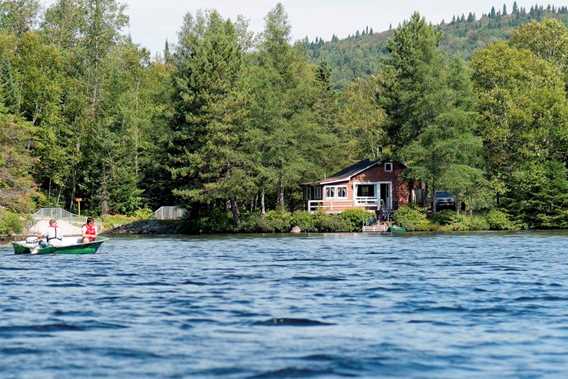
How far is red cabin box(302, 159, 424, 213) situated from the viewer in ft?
274

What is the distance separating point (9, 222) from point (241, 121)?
21.0 m

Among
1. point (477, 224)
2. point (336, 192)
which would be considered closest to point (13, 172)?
point (336, 192)

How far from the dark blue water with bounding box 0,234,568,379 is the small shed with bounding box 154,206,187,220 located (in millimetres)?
44603

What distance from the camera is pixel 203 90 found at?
75.1 meters

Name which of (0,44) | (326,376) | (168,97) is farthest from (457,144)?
(326,376)

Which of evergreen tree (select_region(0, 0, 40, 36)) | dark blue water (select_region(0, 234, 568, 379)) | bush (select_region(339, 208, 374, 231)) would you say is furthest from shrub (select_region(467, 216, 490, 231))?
evergreen tree (select_region(0, 0, 40, 36))

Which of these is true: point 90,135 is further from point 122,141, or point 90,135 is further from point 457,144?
point 457,144

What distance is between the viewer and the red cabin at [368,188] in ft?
274

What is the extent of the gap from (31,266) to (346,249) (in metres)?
16.8

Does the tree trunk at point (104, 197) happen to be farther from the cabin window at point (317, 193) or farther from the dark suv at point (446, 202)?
the dark suv at point (446, 202)

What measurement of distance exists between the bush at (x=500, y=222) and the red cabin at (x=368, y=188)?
31.5ft

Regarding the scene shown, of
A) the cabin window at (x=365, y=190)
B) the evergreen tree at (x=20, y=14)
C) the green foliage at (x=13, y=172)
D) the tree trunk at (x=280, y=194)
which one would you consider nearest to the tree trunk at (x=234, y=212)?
the tree trunk at (x=280, y=194)

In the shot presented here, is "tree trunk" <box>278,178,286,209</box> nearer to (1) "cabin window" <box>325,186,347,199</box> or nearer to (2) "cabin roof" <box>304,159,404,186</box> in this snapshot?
(2) "cabin roof" <box>304,159,404,186</box>

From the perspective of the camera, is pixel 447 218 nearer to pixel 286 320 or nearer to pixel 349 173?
pixel 349 173
